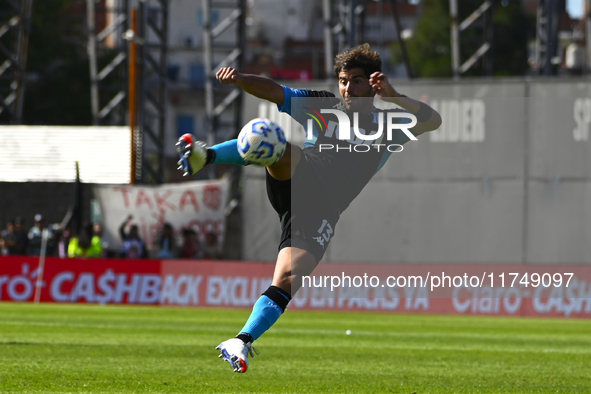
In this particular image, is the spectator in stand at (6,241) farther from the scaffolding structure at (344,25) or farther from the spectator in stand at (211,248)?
the scaffolding structure at (344,25)

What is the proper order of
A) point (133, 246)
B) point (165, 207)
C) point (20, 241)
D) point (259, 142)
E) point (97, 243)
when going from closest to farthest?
point (259, 142), point (97, 243), point (133, 246), point (20, 241), point (165, 207)

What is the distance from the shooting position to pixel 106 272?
19719mm

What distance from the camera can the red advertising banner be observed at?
63.9ft

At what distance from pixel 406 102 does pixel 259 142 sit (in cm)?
124

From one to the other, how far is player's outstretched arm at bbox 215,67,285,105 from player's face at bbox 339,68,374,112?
0.54 m

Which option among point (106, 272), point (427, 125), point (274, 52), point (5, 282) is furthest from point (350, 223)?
point (274, 52)

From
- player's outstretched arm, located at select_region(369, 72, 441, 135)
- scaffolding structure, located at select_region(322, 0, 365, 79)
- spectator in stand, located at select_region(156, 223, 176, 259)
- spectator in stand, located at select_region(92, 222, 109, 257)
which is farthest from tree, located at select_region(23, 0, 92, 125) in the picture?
player's outstretched arm, located at select_region(369, 72, 441, 135)

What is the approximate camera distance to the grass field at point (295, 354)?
26.7 feet

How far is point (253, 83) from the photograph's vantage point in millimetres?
6262

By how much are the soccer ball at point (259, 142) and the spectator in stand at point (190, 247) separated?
15402 millimetres

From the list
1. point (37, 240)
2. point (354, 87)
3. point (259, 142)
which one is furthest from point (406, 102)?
point (37, 240)

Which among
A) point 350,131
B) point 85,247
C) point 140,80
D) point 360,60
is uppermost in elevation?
point 140,80

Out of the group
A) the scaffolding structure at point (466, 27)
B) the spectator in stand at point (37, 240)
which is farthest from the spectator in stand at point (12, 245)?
the scaffolding structure at point (466, 27)

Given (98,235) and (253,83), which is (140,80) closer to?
(98,235)
